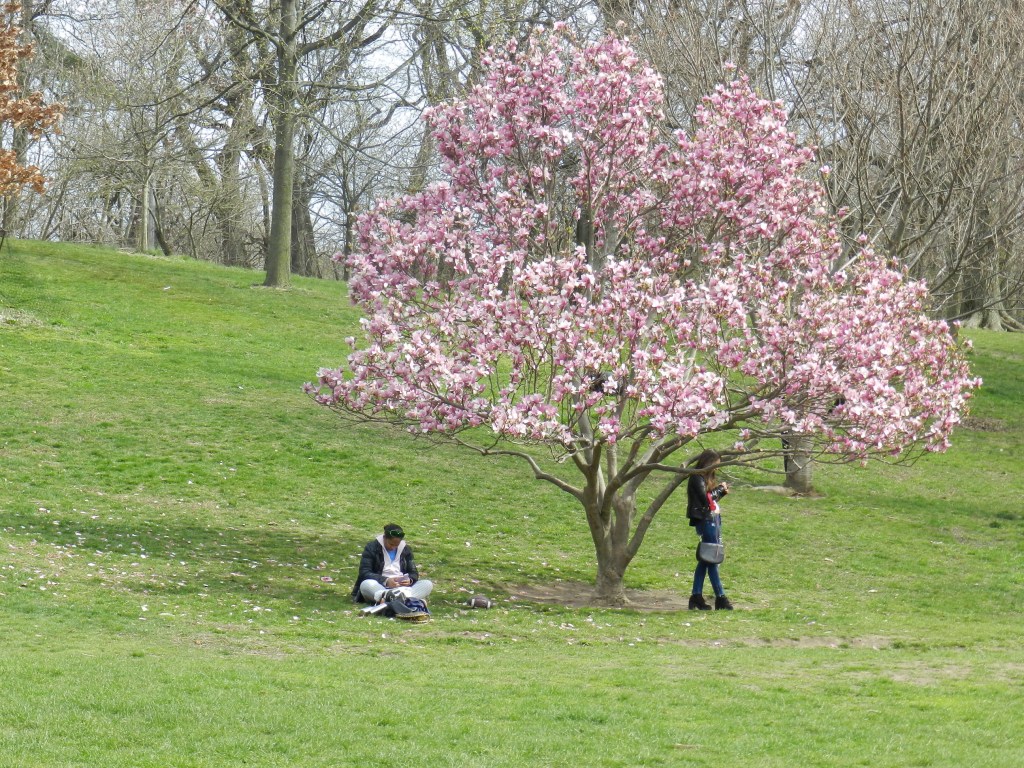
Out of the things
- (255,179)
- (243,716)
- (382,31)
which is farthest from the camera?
(255,179)

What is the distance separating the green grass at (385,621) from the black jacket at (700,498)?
1383 mm

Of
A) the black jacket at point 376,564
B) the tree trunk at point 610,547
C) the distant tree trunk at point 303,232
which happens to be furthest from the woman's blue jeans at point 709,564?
the distant tree trunk at point 303,232

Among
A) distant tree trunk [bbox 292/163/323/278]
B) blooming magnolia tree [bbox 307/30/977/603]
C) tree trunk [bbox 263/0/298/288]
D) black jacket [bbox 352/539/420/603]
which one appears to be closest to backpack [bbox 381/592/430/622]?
black jacket [bbox 352/539/420/603]

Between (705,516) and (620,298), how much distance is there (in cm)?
352

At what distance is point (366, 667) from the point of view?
468 inches

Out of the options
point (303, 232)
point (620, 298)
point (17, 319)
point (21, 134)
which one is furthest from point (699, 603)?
point (303, 232)

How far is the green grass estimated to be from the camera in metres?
9.30

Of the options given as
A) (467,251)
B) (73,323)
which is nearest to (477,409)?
(467,251)

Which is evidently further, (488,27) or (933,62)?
(488,27)

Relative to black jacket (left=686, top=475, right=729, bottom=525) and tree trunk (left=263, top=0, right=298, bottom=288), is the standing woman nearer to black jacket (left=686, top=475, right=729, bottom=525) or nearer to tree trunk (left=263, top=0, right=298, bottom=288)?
black jacket (left=686, top=475, right=729, bottom=525)

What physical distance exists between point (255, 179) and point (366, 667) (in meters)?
51.7

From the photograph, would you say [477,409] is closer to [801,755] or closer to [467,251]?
[467,251]

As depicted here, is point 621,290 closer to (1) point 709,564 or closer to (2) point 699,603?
(1) point 709,564

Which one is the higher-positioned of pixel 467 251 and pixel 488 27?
pixel 488 27
